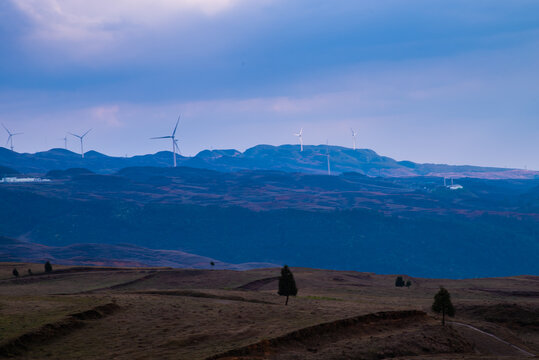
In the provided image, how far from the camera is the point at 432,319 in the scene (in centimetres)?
4734

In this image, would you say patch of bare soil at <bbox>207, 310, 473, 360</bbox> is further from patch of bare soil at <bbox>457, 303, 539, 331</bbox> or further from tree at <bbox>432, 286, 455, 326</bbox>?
patch of bare soil at <bbox>457, 303, 539, 331</bbox>

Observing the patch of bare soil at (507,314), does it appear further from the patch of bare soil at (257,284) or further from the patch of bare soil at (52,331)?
the patch of bare soil at (257,284)

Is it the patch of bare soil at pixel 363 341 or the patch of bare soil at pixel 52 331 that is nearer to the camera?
the patch of bare soil at pixel 363 341

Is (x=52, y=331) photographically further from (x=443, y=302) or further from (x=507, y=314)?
(x=507, y=314)

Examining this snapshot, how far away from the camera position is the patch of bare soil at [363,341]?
33.6 m

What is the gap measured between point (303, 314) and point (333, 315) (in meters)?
2.89

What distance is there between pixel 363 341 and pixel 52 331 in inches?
855

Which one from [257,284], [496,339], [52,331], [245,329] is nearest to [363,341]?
[245,329]

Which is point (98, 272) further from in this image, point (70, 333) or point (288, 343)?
point (288, 343)

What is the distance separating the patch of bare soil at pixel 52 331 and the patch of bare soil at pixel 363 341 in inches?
523

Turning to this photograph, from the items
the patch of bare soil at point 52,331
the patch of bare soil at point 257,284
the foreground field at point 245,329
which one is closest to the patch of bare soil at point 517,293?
the foreground field at point 245,329

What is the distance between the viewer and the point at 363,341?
3703 centimetres

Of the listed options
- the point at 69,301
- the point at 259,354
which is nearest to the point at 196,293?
the point at 69,301

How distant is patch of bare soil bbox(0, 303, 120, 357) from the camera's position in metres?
35.0
